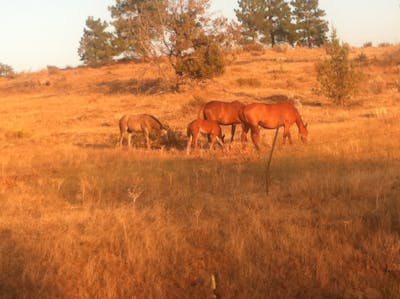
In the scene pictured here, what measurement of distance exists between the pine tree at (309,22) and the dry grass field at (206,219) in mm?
40664

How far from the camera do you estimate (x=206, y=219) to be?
7117 millimetres

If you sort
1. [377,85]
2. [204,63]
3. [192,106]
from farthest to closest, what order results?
[204,63]
[377,85]
[192,106]

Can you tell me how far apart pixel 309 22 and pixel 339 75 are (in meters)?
34.1

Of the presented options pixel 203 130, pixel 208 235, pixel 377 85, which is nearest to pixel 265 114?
pixel 203 130

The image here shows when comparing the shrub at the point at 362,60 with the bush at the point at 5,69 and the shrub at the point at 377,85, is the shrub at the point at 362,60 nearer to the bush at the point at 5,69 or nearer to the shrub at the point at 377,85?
the shrub at the point at 377,85

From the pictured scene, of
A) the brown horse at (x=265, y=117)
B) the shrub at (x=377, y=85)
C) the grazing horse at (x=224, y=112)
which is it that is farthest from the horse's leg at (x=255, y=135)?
the shrub at (x=377, y=85)

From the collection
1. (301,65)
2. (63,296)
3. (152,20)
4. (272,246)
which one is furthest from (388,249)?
(301,65)

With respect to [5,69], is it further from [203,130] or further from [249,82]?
[203,130]

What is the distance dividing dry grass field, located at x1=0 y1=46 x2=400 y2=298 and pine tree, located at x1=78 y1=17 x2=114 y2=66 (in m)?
38.2

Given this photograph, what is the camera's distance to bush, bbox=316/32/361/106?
77.3ft

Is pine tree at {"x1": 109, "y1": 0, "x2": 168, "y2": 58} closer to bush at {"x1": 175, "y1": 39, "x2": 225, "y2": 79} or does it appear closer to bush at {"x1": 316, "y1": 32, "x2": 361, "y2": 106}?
bush at {"x1": 175, "y1": 39, "x2": 225, "y2": 79}

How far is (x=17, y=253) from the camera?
5.99 metres

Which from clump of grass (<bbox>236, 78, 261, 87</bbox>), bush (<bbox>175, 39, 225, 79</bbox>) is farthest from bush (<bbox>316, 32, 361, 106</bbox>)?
bush (<bbox>175, 39, 225, 79</bbox>)

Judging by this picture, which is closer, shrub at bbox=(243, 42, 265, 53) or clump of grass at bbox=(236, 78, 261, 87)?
clump of grass at bbox=(236, 78, 261, 87)
